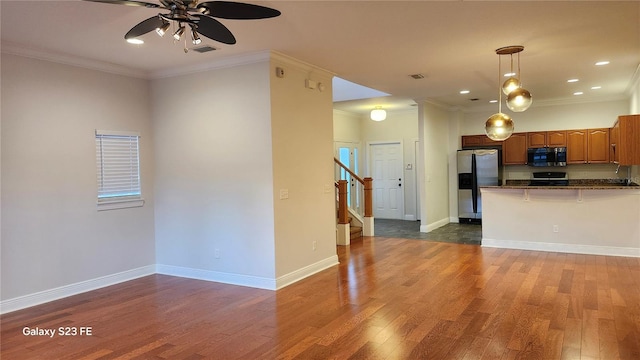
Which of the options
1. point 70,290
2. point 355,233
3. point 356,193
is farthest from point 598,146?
point 70,290

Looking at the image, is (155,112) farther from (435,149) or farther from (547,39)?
(435,149)

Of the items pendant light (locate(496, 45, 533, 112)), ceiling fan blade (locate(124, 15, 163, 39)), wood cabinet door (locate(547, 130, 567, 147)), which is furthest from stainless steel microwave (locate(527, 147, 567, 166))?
ceiling fan blade (locate(124, 15, 163, 39))

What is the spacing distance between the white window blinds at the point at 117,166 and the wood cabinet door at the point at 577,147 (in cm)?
802

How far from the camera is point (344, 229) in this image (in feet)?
24.4

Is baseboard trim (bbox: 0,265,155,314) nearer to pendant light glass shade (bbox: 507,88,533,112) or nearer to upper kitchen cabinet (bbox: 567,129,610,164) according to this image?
pendant light glass shade (bbox: 507,88,533,112)

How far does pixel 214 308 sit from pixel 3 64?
10.4 ft

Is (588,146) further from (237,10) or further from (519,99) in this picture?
(237,10)

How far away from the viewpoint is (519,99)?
442 centimetres

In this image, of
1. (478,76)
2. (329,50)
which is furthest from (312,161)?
(478,76)

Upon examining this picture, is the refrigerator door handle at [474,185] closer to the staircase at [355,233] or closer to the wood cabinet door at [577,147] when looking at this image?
the wood cabinet door at [577,147]

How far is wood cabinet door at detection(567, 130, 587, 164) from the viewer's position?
8.58 m

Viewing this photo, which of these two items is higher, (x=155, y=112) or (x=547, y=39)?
(x=547, y=39)

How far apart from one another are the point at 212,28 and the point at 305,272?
10.8 ft

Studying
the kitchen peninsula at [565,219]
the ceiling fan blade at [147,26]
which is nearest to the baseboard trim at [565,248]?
the kitchen peninsula at [565,219]
